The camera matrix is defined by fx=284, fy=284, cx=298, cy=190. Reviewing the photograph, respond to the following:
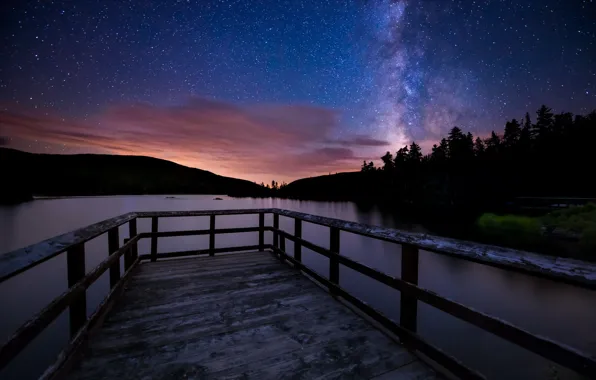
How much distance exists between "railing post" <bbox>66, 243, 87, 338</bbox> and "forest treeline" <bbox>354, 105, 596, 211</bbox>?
7966cm

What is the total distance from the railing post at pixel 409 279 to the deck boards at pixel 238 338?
0.30m

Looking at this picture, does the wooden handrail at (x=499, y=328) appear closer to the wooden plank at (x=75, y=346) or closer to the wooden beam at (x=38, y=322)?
the wooden beam at (x=38, y=322)

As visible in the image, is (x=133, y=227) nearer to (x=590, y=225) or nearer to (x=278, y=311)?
Result: (x=278, y=311)

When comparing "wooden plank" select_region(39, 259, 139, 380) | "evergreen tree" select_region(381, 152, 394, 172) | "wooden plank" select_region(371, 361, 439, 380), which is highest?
"evergreen tree" select_region(381, 152, 394, 172)

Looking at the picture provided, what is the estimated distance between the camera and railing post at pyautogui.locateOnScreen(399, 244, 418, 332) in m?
2.74

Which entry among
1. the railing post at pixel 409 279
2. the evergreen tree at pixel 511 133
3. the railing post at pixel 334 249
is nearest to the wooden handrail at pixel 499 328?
the railing post at pixel 409 279

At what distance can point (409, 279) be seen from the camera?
Answer: 9.18ft

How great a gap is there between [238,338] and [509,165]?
9116 centimetres

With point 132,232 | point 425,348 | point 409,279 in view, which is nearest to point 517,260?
point 409,279

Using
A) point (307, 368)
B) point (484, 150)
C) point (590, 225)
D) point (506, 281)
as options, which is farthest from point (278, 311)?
point (484, 150)

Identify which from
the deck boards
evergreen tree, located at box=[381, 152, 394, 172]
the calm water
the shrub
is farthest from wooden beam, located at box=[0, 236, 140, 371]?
evergreen tree, located at box=[381, 152, 394, 172]

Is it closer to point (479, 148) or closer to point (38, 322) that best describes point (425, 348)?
point (38, 322)

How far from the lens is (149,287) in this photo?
4.84m

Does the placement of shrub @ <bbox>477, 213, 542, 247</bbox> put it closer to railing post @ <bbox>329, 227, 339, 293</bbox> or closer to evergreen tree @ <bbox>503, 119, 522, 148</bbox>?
railing post @ <bbox>329, 227, 339, 293</bbox>
